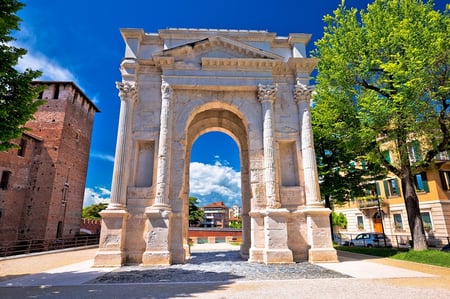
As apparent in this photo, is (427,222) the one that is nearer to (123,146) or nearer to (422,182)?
(422,182)

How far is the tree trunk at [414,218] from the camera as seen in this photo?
507 inches

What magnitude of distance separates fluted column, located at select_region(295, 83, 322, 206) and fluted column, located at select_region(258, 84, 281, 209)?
1.53 m

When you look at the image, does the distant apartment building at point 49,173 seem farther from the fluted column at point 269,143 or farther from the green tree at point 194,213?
the green tree at point 194,213

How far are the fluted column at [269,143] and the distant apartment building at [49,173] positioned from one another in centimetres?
2520

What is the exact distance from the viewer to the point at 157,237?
11188 mm

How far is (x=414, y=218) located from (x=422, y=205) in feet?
45.8

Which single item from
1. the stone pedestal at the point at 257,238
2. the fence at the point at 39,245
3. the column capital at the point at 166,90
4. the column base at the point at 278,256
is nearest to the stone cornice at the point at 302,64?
the column capital at the point at 166,90

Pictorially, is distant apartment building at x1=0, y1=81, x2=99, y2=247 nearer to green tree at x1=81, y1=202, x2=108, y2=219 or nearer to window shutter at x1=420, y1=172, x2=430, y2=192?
green tree at x1=81, y1=202, x2=108, y2=219

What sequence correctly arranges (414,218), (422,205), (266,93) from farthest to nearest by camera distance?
(422,205) < (266,93) < (414,218)

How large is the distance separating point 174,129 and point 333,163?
11.6 metres

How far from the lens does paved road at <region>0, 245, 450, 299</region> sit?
6.30 metres

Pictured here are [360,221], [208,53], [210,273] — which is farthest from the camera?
[360,221]

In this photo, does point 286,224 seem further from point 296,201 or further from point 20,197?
point 20,197

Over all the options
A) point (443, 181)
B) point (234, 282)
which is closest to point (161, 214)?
point (234, 282)
